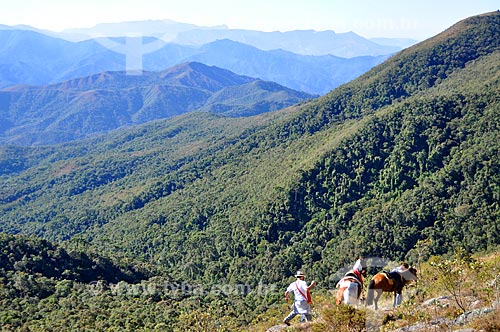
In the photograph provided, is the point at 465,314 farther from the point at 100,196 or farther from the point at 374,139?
the point at 100,196

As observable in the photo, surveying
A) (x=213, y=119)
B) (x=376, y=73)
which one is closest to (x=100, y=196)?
(x=213, y=119)

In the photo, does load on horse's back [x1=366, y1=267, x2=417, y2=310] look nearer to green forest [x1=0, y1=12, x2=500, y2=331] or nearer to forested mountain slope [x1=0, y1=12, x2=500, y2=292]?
green forest [x1=0, y1=12, x2=500, y2=331]

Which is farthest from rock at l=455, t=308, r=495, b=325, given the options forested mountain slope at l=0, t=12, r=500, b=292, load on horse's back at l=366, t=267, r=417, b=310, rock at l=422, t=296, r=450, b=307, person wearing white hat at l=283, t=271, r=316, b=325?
forested mountain slope at l=0, t=12, r=500, b=292

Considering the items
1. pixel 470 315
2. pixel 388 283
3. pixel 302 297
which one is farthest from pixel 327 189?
pixel 470 315

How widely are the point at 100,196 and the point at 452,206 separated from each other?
81.2 m

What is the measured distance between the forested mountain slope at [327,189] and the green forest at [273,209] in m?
0.24

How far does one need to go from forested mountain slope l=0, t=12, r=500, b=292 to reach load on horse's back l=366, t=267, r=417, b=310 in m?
36.0

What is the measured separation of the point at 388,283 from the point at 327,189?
54.7m

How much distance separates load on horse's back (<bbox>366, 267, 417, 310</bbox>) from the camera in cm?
1067

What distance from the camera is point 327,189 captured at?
2552 inches

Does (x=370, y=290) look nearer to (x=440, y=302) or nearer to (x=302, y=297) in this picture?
(x=302, y=297)

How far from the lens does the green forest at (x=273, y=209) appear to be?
119 ft

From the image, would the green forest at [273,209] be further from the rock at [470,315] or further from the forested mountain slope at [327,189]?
the rock at [470,315]

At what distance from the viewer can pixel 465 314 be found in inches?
362
